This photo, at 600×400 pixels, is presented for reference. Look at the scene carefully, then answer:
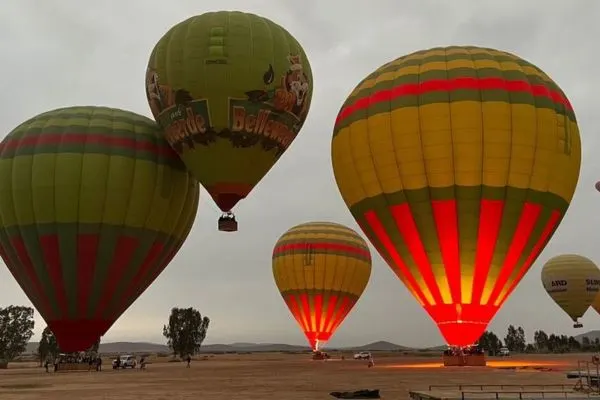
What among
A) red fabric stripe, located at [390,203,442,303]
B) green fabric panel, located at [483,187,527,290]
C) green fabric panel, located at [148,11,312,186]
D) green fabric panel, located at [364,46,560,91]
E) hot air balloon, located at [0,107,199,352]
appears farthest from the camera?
green fabric panel, located at [364,46,560,91]

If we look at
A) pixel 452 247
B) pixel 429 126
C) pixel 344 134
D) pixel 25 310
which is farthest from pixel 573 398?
pixel 25 310

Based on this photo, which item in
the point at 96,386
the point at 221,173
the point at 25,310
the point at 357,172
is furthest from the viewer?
the point at 25,310

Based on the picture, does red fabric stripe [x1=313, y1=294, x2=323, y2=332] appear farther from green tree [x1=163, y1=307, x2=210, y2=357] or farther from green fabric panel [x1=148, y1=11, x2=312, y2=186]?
green tree [x1=163, y1=307, x2=210, y2=357]

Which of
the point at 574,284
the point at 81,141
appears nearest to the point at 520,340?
the point at 574,284

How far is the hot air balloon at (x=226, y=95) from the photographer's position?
23.2 m

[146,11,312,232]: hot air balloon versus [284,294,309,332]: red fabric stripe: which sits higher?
[146,11,312,232]: hot air balloon

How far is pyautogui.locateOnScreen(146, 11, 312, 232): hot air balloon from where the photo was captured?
76.1 ft

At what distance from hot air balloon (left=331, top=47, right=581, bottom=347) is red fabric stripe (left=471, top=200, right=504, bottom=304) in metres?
0.04

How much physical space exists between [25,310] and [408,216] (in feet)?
248

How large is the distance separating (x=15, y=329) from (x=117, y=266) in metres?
68.1

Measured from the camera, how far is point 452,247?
2533 centimetres

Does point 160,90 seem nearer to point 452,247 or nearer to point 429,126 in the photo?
point 429,126

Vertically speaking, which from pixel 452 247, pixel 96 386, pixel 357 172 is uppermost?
Answer: pixel 357 172

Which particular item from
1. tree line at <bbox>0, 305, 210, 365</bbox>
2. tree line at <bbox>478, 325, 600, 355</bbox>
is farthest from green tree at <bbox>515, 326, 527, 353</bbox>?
tree line at <bbox>0, 305, 210, 365</bbox>
